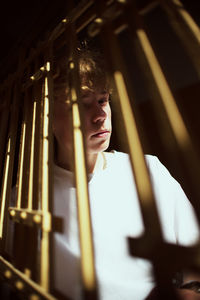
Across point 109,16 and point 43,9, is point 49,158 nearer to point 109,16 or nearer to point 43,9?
point 109,16

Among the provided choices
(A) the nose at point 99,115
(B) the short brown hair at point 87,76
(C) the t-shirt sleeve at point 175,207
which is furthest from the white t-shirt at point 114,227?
(B) the short brown hair at point 87,76

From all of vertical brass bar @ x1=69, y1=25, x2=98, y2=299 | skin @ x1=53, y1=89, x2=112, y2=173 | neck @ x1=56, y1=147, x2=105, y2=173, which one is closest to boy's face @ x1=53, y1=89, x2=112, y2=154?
skin @ x1=53, y1=89, x2=112, y2=173

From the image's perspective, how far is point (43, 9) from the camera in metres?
1.01

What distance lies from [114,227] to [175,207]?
1.14ft

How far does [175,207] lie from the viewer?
1.11 m

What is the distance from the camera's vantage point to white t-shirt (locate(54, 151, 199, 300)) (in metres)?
0.91

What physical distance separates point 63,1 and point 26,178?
0.75m

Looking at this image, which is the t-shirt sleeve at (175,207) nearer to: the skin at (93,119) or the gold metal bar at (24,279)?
the skin at (93,119)

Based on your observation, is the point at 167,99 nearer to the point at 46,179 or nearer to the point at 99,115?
the point at 46,179

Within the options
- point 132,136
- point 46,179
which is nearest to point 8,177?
point 46,179

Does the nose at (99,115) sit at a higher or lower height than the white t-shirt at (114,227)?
higher

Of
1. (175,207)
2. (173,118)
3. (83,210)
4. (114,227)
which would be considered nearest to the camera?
(173,118)

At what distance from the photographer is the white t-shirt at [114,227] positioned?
0.91 metres

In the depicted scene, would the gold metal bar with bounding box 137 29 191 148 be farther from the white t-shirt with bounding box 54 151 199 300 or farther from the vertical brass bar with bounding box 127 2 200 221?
the white t-shirt with bounding box 54 151 199 300
